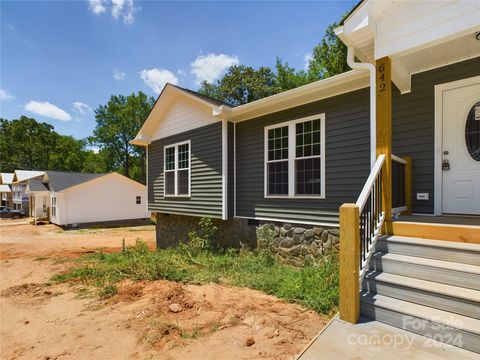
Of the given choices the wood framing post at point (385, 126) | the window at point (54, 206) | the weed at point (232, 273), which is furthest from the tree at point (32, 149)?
the wood framing post at point (385, 126)

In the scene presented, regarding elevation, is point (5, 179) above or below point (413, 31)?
Result: below

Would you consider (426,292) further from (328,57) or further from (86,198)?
(86,198)

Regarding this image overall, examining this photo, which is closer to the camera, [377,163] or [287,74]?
[377,163]

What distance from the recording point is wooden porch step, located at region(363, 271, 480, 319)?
2.37 meters

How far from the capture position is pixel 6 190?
31.5 metres

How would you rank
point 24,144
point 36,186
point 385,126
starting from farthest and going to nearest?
point 24,144
point 36,186
point 385,126

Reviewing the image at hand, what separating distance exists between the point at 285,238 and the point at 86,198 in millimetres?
19090

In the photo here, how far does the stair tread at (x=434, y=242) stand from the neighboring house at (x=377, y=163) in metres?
0.02

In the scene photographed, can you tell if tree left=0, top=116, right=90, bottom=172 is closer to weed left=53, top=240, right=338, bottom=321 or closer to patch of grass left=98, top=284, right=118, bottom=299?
weed left=53, top=240, right=338, bottom=321

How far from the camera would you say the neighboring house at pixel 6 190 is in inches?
1245

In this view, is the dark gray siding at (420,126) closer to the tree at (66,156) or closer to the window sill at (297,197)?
the window sill at (297,197)

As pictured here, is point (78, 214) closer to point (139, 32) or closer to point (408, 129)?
point (139, 32)

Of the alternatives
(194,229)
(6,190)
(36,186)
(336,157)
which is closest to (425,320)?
(336,157)

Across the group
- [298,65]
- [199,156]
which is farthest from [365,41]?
[298,65]
